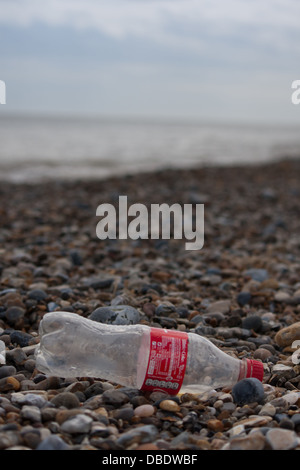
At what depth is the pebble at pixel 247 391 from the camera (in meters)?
2.32

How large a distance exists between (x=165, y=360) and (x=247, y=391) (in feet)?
1.24

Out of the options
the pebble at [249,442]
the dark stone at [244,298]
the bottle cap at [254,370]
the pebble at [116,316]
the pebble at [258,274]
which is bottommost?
the pebble at [249,442]

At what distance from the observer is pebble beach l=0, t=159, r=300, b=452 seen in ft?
6.56

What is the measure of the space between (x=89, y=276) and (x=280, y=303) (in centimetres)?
156

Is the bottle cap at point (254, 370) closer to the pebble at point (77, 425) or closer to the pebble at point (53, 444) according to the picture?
the pebble at point (77, 425)

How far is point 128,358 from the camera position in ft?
8.30

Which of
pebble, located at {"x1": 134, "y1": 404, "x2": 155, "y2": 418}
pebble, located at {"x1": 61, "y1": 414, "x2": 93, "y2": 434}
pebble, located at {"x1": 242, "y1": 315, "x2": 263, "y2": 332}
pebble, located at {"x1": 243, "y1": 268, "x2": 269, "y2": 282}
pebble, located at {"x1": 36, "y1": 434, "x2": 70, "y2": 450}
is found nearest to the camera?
pebble, located at {"x1": 36, "y1": 434, "x2": 70, "y2": 450}

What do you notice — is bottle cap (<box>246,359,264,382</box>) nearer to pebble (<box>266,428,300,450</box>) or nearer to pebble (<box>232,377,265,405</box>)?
pebble (<box>232,377,265,405</box>)

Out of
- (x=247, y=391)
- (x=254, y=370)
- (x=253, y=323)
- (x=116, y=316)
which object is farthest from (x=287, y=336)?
(x=116, y=316)

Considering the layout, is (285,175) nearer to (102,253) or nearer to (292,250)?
(292,250)

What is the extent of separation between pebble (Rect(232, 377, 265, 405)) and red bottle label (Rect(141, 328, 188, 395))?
243 millimetres
